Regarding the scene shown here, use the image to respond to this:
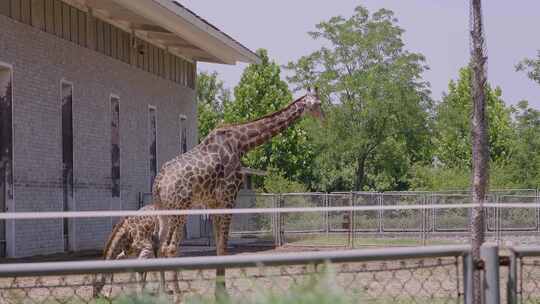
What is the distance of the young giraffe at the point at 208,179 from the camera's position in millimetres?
12656

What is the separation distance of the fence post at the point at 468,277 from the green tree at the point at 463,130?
47211 millimetres

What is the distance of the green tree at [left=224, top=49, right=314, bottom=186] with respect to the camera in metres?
58.2

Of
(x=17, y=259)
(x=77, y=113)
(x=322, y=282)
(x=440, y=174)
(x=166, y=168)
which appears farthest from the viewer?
(x=440, y=174)

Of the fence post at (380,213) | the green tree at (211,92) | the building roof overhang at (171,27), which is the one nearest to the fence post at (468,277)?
the building roof overhang at (171,27)

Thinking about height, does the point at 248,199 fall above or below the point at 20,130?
below

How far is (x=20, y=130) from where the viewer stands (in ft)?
63.8

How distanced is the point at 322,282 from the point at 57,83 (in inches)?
726

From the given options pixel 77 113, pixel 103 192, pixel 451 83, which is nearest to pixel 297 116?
pixel 77 113

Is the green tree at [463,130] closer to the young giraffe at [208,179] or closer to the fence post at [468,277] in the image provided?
the young giraffe at [208,179]

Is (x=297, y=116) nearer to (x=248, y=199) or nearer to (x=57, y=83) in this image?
(x=57, y=83)

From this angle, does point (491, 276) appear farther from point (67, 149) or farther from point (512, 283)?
point (67, 149)

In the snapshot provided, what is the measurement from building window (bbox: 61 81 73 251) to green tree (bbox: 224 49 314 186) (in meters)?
34.9

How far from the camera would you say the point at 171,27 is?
24.5 m

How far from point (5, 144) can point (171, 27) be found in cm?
680
